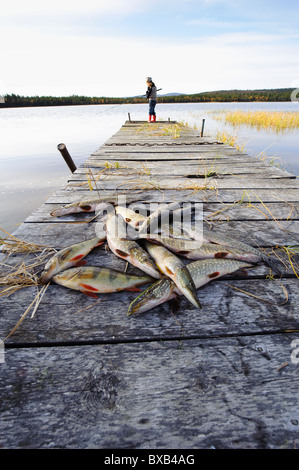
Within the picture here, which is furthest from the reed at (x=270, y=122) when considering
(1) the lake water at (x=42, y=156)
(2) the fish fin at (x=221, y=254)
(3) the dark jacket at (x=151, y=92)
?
(2) the fish fin at (x=221, y=254)

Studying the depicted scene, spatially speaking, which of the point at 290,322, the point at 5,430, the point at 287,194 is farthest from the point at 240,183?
the point at 5,430

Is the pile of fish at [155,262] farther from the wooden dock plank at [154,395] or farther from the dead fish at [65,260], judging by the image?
the wooden dock plank at [154,395]

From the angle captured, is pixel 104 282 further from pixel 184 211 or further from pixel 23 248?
pixel 184 211

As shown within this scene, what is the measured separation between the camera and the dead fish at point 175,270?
5.16 feet

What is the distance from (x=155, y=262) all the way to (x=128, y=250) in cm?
25

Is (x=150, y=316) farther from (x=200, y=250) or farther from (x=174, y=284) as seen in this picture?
(x=200, y=250)

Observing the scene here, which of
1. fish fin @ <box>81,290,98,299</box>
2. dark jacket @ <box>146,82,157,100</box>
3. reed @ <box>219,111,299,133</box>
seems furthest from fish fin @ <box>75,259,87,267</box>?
reed @ <box>219,111,299,133</box>

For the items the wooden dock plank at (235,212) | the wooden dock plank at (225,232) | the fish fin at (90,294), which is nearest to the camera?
the fish fin at (90,294)

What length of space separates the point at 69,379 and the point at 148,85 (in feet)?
49.7

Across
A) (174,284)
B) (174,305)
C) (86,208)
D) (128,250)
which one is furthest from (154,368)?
(86,208)

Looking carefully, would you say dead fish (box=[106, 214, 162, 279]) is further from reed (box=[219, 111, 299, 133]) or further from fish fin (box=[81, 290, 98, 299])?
reed (box=[219, 111, 299, 133])

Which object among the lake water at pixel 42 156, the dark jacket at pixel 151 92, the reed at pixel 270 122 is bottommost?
the lake water at pixel 42 156

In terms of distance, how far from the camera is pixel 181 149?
7.02 meters
